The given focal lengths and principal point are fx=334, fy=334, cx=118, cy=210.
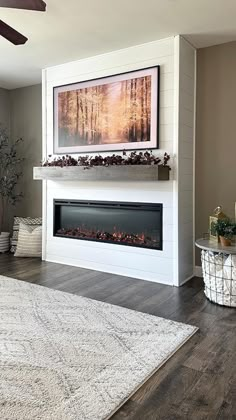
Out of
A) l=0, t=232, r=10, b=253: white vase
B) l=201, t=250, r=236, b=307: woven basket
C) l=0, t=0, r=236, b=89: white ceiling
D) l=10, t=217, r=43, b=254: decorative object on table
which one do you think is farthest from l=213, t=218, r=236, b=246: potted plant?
l=0, t=232, r=10, b=253: white vase

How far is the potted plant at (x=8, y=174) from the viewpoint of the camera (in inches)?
212

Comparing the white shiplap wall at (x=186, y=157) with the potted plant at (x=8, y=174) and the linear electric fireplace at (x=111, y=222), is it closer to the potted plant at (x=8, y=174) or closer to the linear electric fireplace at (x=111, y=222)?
the linear electric fireplace at (x=111, y=222)

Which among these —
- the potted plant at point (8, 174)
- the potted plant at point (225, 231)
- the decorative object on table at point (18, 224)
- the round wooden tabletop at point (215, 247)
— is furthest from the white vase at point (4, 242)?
the potted plant at point (225, 231)

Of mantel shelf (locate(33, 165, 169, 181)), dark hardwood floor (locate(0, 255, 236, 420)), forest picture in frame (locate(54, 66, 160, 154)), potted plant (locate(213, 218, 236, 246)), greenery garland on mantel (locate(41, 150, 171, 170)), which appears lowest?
dark hardwood floor (locate(0, 255, 236, 420))

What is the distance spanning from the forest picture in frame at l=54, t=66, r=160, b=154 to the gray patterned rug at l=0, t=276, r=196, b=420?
74.5 inches

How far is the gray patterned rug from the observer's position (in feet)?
5.42

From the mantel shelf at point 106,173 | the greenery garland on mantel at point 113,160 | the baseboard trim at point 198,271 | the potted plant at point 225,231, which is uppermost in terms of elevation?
the greenery garland on mantel at point 113,160

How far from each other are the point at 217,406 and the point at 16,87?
531 cm

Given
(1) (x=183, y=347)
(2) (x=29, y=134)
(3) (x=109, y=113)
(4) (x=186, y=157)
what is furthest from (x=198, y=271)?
(2) (x=29, y=134)

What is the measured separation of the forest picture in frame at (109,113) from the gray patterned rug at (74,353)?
6.21 ft

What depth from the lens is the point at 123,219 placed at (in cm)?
404

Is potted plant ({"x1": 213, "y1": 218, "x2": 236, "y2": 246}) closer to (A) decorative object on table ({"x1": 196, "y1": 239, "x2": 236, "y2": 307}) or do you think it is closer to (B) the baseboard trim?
(A) decorative object on table ({"x1": 196, "y1": 239, "x2": 236, "y2": 307})

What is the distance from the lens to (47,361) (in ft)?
6.66

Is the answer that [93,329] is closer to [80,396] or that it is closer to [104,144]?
[80,396]
